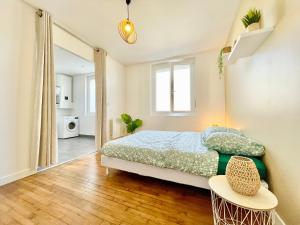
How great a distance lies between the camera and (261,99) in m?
1.45

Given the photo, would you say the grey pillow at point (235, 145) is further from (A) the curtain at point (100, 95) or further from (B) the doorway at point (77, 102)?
(B) the doorway at point (77, 102)

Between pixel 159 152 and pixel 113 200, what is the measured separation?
0.78m

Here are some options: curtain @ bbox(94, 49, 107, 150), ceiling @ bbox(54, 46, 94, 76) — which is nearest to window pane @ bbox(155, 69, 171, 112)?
curtain @ bbox(94, 49, 107, 150)

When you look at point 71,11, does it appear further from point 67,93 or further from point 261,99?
point 67,93

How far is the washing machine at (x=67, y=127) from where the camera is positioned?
4.99 m

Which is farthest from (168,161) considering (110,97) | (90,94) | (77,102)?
(77,102)

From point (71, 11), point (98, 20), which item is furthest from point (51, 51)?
point (98, 20)

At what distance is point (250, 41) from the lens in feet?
4.61

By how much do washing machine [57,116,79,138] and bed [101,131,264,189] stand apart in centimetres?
374

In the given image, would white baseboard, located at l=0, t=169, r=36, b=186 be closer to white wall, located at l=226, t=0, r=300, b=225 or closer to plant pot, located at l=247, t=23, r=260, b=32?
white wall, located at l=226, t=0, r=300, b=225

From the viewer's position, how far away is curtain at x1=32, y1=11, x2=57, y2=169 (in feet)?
7.30

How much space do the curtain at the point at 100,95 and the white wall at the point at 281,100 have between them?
327 cm

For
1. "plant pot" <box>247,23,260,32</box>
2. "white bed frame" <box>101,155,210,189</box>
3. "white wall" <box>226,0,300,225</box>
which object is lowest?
"white bed frame" <box>101,155,210,189</box>

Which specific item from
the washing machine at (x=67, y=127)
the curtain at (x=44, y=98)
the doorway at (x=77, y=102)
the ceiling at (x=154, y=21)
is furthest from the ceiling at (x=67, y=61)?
the washing machine at (x=67, y=127)
